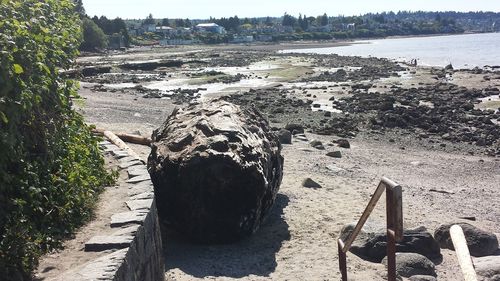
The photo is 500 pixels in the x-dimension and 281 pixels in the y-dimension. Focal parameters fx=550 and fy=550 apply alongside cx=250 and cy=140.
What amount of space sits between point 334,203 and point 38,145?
21.9ft

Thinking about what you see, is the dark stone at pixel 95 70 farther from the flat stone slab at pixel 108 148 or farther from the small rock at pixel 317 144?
the flat stone slab at pixel 108 148

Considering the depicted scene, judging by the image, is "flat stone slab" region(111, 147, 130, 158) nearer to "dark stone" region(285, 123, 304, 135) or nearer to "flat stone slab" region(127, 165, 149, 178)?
"flat stone slab" region(127, 165, 149, 178)

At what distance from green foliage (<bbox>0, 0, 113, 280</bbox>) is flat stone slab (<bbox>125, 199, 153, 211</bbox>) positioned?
16.2 inches

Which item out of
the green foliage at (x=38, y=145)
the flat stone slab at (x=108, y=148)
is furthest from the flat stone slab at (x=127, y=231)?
the flat stone slab at (x=108, y=148)

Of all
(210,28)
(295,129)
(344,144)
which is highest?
(210,28)

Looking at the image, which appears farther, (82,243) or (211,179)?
(211,179)

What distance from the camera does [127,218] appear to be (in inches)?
211

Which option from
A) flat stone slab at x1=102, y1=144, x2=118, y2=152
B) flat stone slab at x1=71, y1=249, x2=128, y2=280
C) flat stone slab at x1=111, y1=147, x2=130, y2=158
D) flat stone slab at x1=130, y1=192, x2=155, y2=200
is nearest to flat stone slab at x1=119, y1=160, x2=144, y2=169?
flat stone slab at x1=111, y1=147, x2=130, y2=158

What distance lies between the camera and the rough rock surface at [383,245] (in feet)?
26.1

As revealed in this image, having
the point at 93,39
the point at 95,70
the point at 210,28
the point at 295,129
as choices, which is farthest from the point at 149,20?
the point at 295,129

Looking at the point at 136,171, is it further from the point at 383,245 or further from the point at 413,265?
the point at 413,265

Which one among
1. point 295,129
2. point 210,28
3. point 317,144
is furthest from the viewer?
point 210,28

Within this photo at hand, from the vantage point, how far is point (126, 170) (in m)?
7.46

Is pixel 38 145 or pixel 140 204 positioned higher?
pixel 38 145
